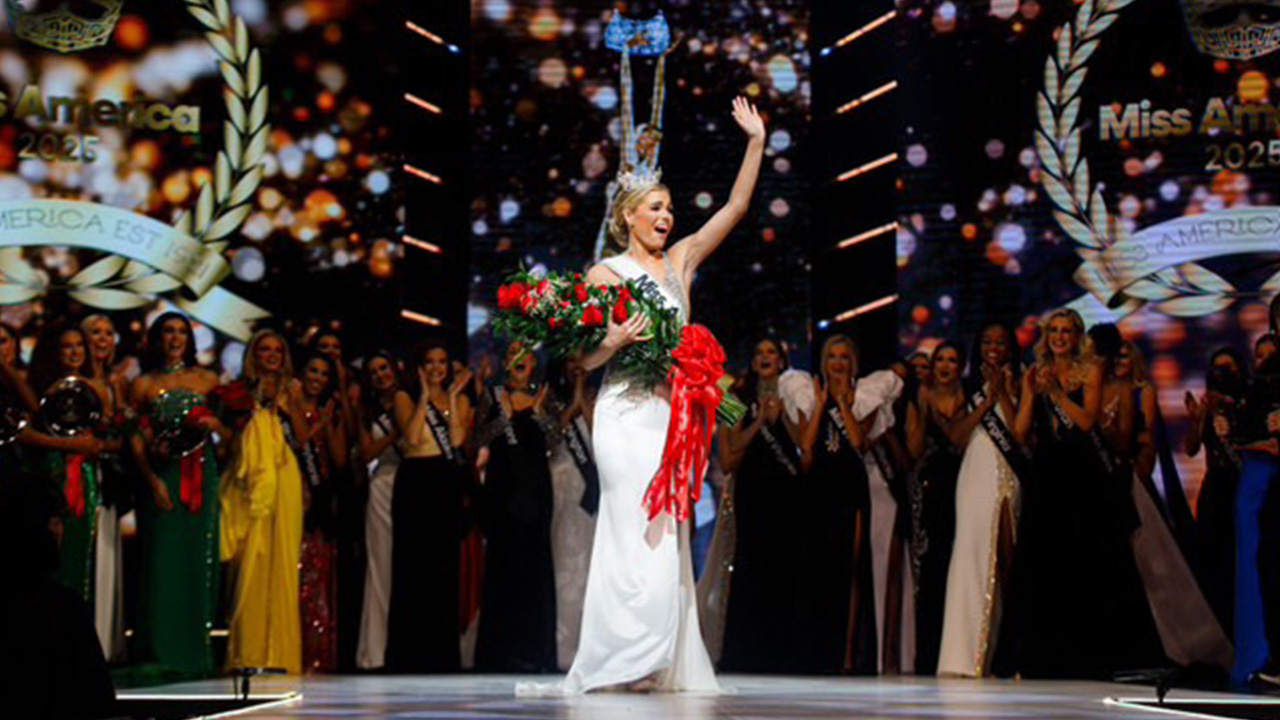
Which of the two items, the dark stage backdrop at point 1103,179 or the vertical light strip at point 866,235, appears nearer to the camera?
the dark stage backdrop at point 1103,179

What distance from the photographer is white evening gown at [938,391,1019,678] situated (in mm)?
9500

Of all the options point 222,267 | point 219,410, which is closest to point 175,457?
point 219,410

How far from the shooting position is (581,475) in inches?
405

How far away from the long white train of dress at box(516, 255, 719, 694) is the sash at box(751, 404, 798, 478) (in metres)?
3.20

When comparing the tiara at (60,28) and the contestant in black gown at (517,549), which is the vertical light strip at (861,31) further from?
the tiara at (60,28)

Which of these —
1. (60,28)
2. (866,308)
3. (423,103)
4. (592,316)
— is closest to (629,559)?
(592,316)

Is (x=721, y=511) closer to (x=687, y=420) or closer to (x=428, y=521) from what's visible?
(x=428, y=521)

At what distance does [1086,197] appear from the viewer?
10.5 m

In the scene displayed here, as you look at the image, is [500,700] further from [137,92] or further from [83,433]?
[137,92]

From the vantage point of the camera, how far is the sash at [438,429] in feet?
33.0

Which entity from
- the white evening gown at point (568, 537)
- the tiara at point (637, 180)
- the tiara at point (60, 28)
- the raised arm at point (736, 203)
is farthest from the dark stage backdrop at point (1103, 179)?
the tiara at point (60, 28)

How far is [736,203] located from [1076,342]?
3.17m

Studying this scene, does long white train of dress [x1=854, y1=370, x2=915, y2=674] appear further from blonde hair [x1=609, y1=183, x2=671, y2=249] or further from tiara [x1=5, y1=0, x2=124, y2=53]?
tiara [x1=5, y1=0, x2=124, y2=53]

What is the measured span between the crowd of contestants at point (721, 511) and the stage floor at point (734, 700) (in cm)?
85
